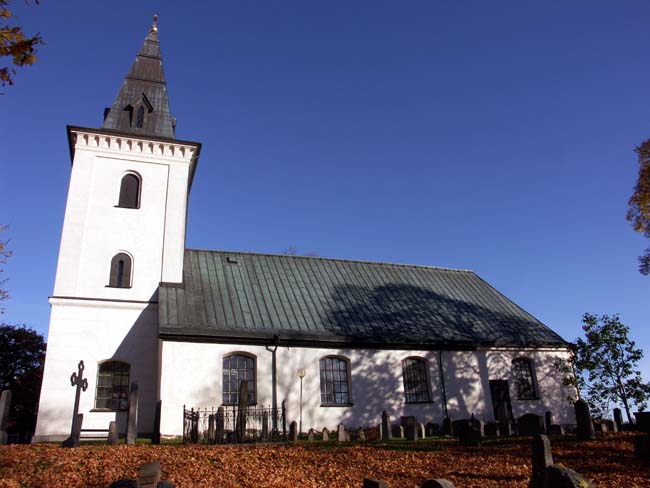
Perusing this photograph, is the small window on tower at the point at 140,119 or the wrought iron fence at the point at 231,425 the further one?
the small window on tower at the point at 140,119

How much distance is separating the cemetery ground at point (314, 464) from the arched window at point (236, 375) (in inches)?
191

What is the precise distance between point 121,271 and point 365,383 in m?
10.6

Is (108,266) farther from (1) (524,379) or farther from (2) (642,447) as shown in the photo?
(2) (642,447)

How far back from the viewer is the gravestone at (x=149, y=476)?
8.57m

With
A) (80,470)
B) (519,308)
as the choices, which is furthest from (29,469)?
(519,308)

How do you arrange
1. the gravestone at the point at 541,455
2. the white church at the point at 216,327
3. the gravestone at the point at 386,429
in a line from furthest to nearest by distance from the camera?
1. the white church at the point at 216,327
2. the gravestone at the point at 386,429
3. the gravestone at the point at 541,455

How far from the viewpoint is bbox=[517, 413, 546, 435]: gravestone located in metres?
16.2

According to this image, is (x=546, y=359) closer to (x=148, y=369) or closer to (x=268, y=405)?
(x=268, y=405)

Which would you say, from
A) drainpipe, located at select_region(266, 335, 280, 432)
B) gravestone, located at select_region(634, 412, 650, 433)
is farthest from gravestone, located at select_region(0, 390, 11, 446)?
gravestone, located at select_region(634, 412, 650, 433)

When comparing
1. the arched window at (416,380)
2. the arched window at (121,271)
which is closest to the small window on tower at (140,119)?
the arched window at (121,271)

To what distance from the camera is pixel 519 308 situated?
26469 millimetres

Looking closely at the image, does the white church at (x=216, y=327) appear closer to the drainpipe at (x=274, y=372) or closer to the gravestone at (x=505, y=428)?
the drainpipe at (x=274, y=372)

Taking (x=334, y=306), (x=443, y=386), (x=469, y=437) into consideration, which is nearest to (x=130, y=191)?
(x=334, y=306)

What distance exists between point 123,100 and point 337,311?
13.8 m
